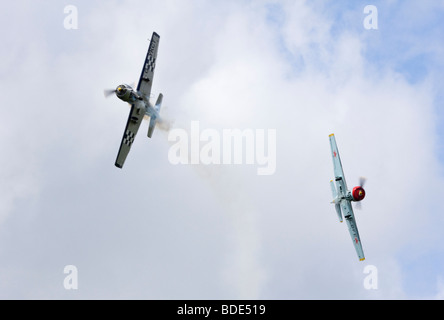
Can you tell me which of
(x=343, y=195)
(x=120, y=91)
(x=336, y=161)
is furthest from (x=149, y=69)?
(x=343, y=195)

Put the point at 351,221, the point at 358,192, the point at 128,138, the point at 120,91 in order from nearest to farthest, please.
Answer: the point at 120,91 < the point at 358,192 < the point at 128,138 < the point at 351,221

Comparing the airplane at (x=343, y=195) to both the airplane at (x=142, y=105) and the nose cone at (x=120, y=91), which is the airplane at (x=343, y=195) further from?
the nose cone at (x=120, y=91)

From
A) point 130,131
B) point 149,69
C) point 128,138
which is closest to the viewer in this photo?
point 149,69

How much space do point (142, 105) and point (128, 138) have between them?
430cm

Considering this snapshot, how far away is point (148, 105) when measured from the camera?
6550 cm

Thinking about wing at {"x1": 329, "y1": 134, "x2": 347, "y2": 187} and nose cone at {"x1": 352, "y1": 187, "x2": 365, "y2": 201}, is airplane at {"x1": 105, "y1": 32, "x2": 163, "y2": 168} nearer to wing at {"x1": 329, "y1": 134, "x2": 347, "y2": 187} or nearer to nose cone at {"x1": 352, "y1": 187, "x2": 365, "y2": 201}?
wing at {"x1": 329, "y1": 134, "x2": 347, "y2": 187}

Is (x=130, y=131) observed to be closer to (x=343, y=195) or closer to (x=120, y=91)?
(x=120, y=91)

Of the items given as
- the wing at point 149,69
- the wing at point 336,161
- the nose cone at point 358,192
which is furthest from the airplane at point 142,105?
the nose cone at point 358,192

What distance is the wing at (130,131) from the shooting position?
6566 centimetres

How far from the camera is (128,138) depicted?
6744 cm
